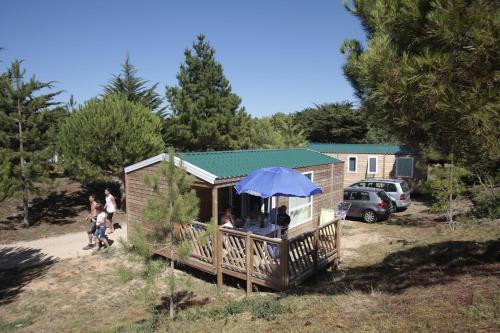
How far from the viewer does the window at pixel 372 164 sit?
2495cm

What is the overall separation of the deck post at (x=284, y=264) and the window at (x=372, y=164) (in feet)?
62.0

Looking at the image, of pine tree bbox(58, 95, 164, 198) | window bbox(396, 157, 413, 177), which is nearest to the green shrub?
pine tree bbox(58, 95, 164, 198)

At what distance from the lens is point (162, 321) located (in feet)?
21.3

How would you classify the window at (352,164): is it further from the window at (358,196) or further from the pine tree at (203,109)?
the window at (358,196)

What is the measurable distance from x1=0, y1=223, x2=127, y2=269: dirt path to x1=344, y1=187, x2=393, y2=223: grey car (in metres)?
9.88

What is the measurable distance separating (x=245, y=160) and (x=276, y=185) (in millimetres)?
2969

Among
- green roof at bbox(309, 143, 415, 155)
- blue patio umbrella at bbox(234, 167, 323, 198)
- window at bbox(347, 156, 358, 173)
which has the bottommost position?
window at bbox(347, 156, 358, 173)

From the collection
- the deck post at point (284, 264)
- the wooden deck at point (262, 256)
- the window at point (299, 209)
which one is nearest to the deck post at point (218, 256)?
the wooden deck at point (262, 256)

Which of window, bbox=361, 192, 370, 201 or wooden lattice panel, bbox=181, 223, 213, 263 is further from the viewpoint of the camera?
window, bbox=361, 192, 370, 201

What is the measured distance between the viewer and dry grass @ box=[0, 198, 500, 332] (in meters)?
4.94

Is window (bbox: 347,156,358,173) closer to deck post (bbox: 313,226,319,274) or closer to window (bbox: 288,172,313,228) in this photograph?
window (bbox: 288,172,313,228)

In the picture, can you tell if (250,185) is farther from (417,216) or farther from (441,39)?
(417,216)

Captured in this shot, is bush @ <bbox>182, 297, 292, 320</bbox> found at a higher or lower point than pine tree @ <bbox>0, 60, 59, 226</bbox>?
lower

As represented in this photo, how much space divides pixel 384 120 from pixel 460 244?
632cm
